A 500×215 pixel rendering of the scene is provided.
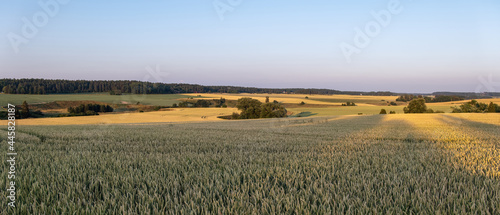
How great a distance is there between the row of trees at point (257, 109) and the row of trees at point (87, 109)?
31.6 metres

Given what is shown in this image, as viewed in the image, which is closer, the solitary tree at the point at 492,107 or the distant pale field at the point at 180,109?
the distant pale field at the point at 180,109

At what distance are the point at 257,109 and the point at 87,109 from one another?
4323 centimetres

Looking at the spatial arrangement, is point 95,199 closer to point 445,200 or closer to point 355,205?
point 355,205

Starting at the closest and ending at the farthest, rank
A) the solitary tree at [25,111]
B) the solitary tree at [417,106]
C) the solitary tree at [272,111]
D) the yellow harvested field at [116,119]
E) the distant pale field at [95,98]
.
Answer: the yellow harvested field at [116,119]
the solitary tree at [25,111]
the distant pale field at [95,98]
the solitary tree at [417,106]
the solitary tree at [272,111]

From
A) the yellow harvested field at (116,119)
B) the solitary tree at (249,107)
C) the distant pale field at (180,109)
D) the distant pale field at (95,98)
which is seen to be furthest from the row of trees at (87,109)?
the solitary tree at (249,107)

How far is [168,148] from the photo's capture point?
645 cm

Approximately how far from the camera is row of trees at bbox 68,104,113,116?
209 feet

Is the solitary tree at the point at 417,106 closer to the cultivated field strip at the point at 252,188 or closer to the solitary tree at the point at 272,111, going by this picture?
the solitary tree at the point at 272,111

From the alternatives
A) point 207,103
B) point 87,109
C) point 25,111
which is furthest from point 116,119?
point 207,103

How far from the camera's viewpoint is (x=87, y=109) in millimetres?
65312

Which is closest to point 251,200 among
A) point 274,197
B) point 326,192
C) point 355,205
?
point 274,197

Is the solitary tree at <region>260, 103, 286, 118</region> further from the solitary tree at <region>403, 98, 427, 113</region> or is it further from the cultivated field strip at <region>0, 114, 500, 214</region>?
the cultivated field strip at <region>0, 114, 500, 214</region>

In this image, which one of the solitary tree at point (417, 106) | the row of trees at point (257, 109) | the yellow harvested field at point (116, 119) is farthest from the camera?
the row of trees at point (257, 109)

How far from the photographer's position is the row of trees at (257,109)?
7538cm
